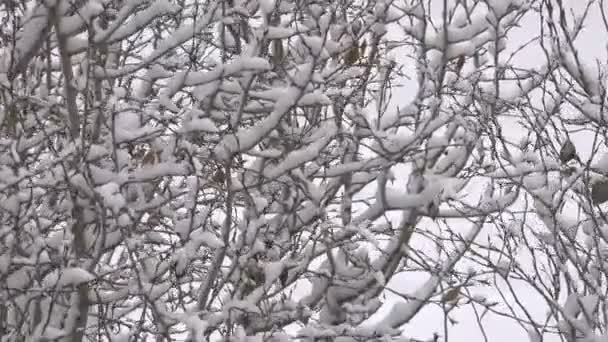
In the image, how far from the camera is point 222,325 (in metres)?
3.82

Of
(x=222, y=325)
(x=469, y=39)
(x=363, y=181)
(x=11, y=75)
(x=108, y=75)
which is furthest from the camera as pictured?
(x=363, y=181)

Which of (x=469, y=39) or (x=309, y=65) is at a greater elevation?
(x=469, y=39)

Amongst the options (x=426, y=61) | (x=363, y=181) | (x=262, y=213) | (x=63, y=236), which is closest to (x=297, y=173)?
(x=262, y=213)

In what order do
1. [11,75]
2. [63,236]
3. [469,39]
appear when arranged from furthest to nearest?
[469,39] → [63,236] → [11,75]

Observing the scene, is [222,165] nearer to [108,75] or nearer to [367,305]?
[108,75]

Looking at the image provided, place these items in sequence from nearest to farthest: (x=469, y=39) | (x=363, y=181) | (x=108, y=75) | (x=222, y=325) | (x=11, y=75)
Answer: (x=11, y=75)
(x=108, y=75)
(x=222, y=325)
(x=469, y=39)
(x=363, y=181)

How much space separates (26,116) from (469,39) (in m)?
2.72

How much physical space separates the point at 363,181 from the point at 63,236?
1.99 metres

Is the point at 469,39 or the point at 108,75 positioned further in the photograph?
the point at 469,39

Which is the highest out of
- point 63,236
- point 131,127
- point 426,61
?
point 426,61

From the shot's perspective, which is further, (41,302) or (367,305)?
(367,305)

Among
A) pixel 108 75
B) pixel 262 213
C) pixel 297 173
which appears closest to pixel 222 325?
pixel 262 213

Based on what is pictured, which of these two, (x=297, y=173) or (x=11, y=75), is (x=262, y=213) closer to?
(x=297, y=173)

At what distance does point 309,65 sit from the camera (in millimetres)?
3314
